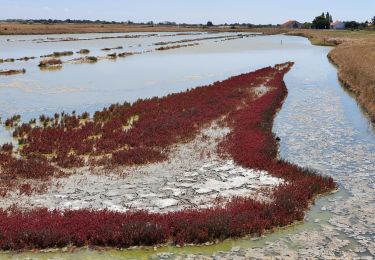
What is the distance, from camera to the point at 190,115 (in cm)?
2995

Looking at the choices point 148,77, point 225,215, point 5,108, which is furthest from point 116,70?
point 225,215

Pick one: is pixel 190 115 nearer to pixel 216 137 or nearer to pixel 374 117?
pixel 216 137

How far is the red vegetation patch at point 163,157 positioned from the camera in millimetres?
12859

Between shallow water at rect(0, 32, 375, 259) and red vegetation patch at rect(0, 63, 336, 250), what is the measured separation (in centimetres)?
49

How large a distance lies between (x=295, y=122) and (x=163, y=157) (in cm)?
1300

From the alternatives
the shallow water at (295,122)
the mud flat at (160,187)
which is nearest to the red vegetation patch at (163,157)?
the shallow water at (295,122)

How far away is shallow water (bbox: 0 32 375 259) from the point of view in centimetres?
1276

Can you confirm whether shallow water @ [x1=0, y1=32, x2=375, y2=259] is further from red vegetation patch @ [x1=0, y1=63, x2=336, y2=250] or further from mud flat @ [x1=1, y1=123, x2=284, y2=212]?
mud flat @ [x1=1, y1=123, x2=284, y2=212]

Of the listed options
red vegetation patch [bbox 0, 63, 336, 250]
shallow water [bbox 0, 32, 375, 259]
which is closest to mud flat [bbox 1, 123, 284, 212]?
red vegetation patch [bbox 0, 63, 336, 250]

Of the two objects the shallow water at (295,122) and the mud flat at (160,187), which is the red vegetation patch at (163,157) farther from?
the mud flat at (160,187)

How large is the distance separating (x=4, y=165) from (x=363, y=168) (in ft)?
52.3

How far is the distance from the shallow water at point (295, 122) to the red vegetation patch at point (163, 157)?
0.49 metres

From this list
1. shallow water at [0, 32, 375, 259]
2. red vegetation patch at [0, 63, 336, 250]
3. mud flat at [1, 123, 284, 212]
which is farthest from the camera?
mud flat at [1, 123, 284, 212]

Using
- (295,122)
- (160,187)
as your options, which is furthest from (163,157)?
(295,122)
